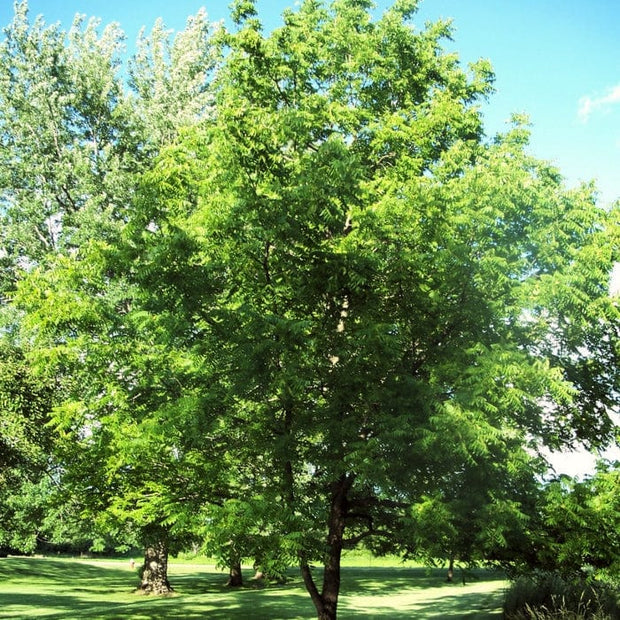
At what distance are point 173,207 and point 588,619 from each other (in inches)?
600

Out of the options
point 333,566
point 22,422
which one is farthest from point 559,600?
point 22,422

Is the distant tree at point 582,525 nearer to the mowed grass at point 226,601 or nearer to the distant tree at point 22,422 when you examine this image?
the mowed grass at point 226,601

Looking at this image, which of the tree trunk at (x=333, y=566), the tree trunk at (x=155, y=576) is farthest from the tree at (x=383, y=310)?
the tree trunk at (x=155, y=576)

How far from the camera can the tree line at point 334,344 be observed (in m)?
10.4

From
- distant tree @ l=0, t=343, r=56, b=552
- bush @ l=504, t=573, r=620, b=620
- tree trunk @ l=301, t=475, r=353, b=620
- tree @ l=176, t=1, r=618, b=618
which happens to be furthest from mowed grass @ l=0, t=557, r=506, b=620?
tree @ l=176, t=1, r=618, b=618

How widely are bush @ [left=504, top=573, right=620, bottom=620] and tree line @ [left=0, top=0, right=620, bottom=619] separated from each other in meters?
4.87

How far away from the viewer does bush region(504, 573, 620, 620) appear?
1578 cm

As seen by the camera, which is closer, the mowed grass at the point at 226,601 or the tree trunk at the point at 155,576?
the mowed grass at the point at 226,601

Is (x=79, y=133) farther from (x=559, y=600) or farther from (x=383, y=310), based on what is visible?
(x=559, y=600)

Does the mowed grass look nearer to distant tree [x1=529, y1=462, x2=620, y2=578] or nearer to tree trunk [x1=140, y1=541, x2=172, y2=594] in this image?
tree trunk [x1=140, y1=541, x2=172, y2=594]

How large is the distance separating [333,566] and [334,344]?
5.17 metres

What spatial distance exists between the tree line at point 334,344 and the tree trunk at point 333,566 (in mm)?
70

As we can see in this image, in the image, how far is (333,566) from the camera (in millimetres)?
13109

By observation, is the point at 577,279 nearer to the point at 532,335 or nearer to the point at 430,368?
the point at 532,335
